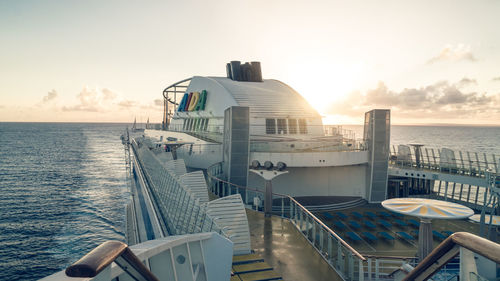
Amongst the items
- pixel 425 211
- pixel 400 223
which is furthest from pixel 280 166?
pixel 400 223

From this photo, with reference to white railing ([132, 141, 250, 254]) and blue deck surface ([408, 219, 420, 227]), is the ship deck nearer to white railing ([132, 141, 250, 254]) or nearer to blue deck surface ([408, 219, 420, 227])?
blue deck surface ([408, 219, 420, 227])

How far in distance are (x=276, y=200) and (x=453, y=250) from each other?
20761mm

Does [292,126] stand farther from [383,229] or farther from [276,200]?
[383,229]

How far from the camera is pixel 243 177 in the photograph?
2162 centimetres

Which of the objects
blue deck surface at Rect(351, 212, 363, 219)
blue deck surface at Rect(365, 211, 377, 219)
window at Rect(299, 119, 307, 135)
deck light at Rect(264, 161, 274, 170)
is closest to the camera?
deck light at Rect(264, 161, 274, 170)

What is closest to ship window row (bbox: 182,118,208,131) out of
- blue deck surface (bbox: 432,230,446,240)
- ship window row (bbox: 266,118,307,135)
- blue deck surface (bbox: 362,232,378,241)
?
ship window row (bbox: 266,118,307,135)

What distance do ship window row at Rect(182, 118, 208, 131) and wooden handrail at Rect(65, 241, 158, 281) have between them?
108ft

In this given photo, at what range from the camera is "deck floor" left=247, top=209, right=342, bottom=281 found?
9508 mm

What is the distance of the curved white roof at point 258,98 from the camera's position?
30891 millimetres

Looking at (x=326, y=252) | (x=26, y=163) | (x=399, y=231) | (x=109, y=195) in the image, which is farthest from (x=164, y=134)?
(x=26, y=163)

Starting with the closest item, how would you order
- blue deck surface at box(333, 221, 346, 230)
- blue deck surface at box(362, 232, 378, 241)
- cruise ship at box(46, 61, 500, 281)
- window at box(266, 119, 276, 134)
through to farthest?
cruise ship at box(46, 61, 500, 281)
blue deck surface at box(362, 232, 378, 241)
blue deck surface at box(333, 221, 346, 230)
window at box(266, 119, 276, 134)

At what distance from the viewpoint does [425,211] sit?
944 centimetres

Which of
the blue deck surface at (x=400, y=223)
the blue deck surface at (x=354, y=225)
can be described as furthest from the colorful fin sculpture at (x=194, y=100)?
the blue deck surface at (x=400, y=223)

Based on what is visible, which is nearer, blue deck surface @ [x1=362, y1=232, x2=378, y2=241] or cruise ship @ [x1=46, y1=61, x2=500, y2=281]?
cruise ship @ [x1=46, y1=61, x2=500, y2=281]
